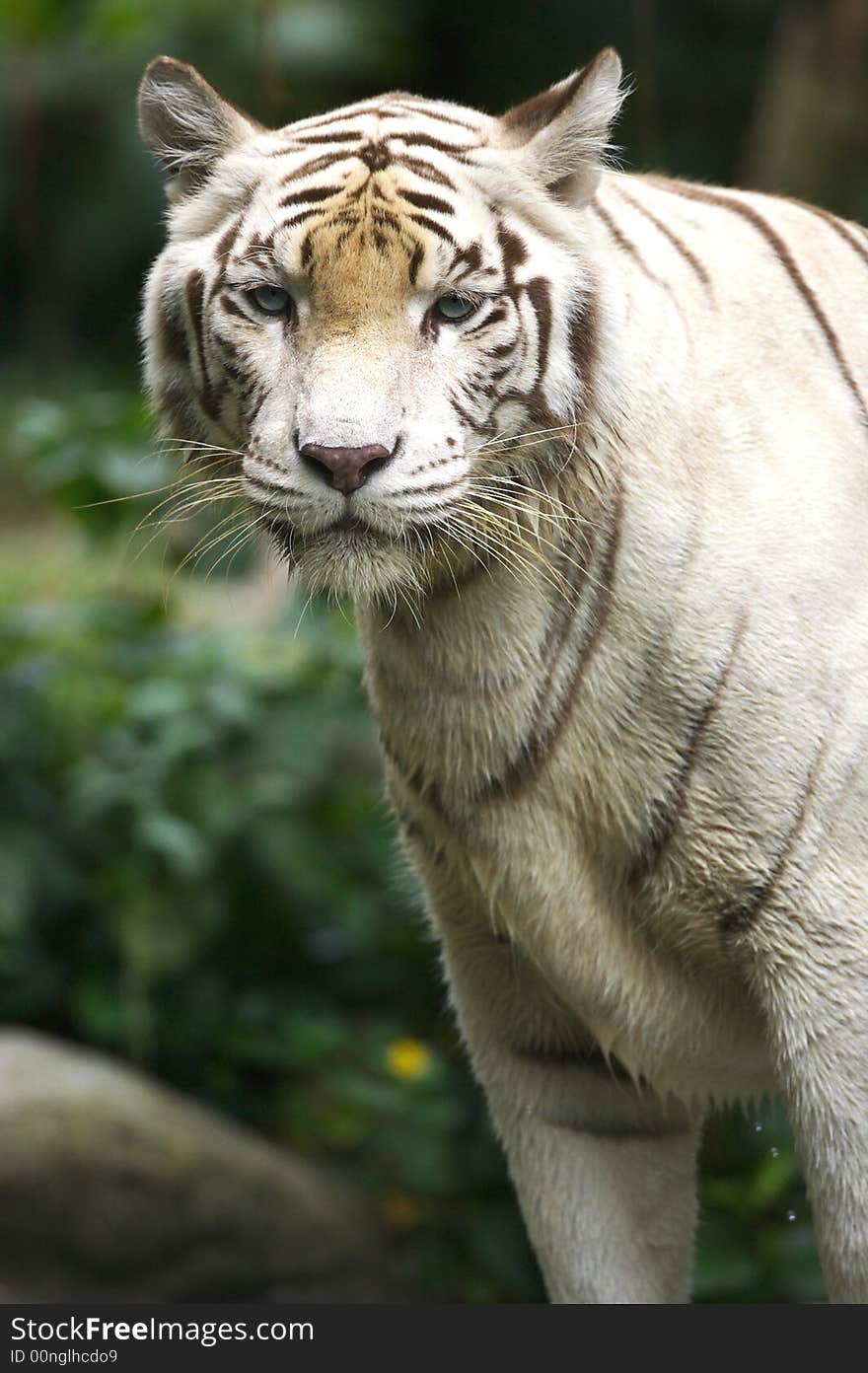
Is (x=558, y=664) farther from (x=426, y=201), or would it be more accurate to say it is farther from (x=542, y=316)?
(x=426, y=201)

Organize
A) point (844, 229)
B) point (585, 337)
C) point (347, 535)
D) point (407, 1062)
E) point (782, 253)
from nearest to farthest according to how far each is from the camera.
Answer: point (347, 535) < point (585, 337) < point (782, 253) < point (844, 229) < point (407, 1062)

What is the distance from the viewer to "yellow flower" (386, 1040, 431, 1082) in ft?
14.4

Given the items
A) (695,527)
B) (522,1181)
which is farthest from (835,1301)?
(695,527)

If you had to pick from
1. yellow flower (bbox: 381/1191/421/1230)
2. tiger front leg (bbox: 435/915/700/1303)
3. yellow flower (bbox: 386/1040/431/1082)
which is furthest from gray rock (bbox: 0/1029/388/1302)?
tiger front leg (bbox: 435/915/700/1303)

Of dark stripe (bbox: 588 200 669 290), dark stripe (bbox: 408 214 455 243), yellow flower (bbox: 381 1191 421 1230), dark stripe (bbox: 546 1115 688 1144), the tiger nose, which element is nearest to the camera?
the tiger nose

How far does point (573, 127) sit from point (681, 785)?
882 millimetres

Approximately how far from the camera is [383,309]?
83.7 inches

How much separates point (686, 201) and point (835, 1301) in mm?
1620

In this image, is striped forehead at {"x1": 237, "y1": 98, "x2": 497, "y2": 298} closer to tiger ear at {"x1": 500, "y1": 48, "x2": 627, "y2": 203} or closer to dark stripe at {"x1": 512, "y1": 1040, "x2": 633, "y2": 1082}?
tiger ear at {"x1": 500, "y1": 48, "x2": 627, "y2": 203}

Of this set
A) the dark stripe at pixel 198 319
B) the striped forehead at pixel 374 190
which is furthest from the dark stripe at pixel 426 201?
the dark stripe at pixel 198 319

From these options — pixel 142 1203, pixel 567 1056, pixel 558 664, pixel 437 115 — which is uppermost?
pixel 437 115

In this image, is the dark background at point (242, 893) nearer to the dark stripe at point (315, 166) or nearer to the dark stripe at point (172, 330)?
the dark stripe at point (172, 330)

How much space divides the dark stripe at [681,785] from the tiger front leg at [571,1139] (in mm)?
427

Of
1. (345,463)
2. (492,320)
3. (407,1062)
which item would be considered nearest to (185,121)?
(492,320)
